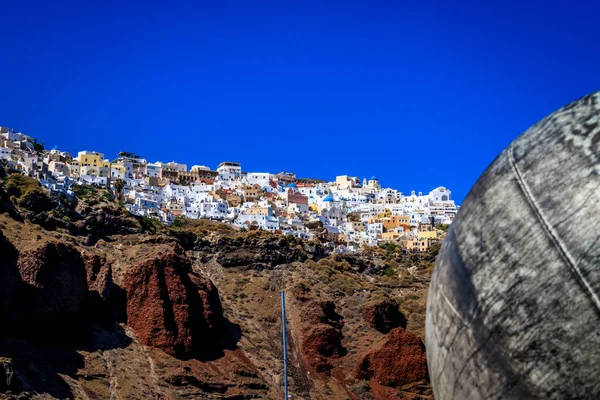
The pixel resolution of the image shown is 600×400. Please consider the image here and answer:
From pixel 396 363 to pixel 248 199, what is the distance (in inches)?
2649

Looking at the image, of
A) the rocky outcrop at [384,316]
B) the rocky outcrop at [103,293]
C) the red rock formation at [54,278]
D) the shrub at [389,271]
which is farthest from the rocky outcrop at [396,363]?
the shrub at [389,271]

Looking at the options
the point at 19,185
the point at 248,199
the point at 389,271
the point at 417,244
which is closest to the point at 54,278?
the point at 19,185

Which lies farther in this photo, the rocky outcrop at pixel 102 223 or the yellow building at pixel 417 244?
the yellow building at pixel 417 244

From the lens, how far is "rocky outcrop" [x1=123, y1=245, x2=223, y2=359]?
35.1 m

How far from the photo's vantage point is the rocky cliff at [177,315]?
3006 centimetres

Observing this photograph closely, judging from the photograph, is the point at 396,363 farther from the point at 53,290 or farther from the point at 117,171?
the point at 117,171

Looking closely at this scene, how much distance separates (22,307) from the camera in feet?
99.5

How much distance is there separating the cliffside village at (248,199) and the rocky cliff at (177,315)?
23.3 m

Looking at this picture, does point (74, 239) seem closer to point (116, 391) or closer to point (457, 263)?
point (116, 391)

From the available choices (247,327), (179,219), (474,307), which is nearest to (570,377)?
(474,307)

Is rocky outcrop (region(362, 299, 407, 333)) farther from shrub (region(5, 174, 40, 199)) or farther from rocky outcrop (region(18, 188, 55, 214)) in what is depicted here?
shrub (region(5, 174, 40, 199))

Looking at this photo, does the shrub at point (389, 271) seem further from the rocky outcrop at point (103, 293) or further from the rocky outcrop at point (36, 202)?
the rocky outcrop at point (36, 202)

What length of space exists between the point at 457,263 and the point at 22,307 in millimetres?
29750

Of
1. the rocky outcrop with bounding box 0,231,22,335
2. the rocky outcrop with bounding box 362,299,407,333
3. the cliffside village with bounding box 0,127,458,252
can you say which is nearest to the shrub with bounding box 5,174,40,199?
the rocky outcrop with bounding box 0,231,22,335
